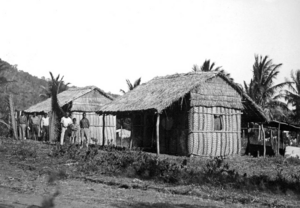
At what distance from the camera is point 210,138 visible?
16906 mm

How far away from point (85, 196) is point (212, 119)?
10.2m

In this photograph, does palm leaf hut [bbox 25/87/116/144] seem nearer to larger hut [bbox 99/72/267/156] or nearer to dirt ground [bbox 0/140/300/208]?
larger hut [bbox 99/72/267/156]

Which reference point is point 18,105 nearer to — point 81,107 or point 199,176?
point 81,107

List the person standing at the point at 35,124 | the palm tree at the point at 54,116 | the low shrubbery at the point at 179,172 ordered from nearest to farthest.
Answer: the low shrubbery at the point at 179,172 → the palm tree at the point at 54,116 → the person standing at the point at 35,124

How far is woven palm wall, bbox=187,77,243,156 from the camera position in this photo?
16531mm

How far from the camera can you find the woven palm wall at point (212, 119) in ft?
A: 54.2

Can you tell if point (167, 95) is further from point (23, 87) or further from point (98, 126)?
point (23, 87)

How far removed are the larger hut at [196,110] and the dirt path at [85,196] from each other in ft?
22.3

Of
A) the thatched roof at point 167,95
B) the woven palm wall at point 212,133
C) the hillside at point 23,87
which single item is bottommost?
the woven palm wall at point 212,133

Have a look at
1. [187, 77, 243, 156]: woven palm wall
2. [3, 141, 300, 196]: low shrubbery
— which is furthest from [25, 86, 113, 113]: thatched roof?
[187, 77, 243, 156]: woven palm wall

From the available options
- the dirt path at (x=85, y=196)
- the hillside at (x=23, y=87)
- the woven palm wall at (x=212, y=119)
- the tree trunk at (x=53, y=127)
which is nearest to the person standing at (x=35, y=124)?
the tree trunk at (x=53, y=127)

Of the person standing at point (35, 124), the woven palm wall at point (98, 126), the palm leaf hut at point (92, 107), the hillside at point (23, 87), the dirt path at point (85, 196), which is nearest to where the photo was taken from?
the dirt path at point (85, 196)

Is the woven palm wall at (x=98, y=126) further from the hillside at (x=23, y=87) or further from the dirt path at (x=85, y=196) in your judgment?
the dirt path at (x=85, y=196)

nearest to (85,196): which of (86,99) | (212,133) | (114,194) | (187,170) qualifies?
(114,194)
